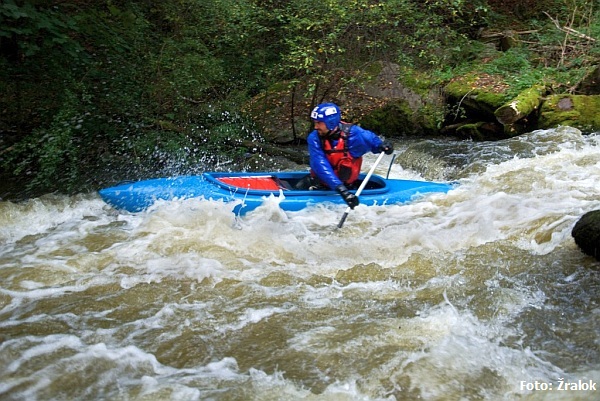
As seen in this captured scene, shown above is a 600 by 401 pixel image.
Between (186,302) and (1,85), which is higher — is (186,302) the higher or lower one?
the lower one

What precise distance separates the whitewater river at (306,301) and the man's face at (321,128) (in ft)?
2.22

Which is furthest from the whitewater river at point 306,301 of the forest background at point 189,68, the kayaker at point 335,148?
the forest background at point 189,68

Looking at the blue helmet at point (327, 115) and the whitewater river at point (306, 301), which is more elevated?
the blue helmet at point (327, 115)

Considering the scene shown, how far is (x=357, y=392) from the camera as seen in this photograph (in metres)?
2.52

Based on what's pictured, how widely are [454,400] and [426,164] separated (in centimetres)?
493

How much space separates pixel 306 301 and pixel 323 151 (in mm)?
1997

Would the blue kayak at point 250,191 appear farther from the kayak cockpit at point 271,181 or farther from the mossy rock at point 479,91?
the mossy rock at point 479,91

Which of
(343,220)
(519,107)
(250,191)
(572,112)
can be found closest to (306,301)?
(343,220)

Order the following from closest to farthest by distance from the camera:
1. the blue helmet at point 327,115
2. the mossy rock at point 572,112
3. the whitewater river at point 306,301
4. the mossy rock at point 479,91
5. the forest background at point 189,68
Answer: the whitewater river at point 306,301 → the blue helmet at point 327,115 → the forest background at point 189,68 → the mossy rock at point 572,112 → the mossy rock at point 479,91

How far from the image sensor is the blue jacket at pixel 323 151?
193 inches


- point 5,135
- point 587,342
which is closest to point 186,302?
point 587,342

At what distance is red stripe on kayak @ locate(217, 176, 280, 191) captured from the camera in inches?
210

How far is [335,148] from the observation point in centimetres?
511

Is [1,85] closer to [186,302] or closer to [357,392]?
[186,302]
